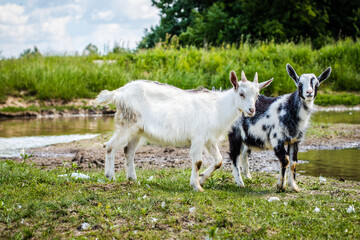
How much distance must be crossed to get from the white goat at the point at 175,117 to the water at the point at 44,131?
4711 mm

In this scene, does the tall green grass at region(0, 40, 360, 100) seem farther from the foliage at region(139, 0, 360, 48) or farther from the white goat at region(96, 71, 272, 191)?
the white goat at region(96, 71, 272, 191)

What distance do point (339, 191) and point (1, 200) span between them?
478 centimetres

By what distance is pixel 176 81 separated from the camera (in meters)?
20.0

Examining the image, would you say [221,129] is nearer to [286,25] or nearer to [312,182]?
[312,182]

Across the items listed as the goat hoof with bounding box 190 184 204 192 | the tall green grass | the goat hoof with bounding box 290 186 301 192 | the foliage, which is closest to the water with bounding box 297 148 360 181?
the goat hoof with bounding box 290 186 301 192

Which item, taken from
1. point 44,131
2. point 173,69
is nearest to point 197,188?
point 44,131

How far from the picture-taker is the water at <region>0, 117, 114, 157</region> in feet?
40.8

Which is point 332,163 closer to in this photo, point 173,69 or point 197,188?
point 197,188

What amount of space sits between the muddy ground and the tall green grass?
756cm

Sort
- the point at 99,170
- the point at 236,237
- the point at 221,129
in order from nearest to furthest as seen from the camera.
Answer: the point at 236,237 → the point at 221,129 → the point at 99,170

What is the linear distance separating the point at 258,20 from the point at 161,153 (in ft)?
75.8

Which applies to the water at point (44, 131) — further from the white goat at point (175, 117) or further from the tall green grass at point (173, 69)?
the white goat at point (175, 117)

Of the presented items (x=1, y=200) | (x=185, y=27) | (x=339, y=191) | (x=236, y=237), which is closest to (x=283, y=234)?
(x=236, y=237)

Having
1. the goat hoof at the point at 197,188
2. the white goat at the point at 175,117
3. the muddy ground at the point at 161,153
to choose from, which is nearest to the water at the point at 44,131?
the muddy ground at the point at 161,153
